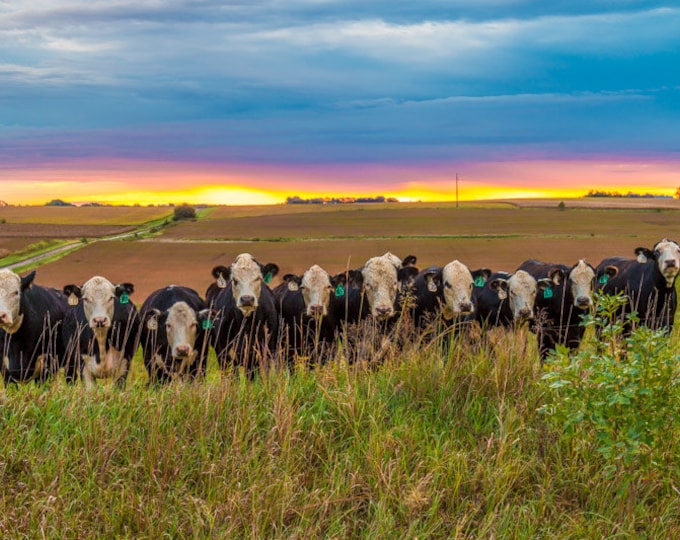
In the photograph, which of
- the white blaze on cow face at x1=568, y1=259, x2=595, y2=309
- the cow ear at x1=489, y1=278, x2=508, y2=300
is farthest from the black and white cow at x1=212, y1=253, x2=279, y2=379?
the white blaze on cow face at x1=568, y1=259, x2=595, y2=309

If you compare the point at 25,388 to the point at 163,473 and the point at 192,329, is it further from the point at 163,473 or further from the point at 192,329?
the point at 192,329

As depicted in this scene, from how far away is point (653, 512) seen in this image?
493cm

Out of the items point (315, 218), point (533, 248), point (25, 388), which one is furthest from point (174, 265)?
point (315, 218)

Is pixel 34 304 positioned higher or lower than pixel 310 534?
higher

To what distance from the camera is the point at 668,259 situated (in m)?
13.4

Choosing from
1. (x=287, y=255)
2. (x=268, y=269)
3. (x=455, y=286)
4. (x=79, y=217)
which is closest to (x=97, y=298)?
(x=268, y=269)

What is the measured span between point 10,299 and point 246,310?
3.33 m

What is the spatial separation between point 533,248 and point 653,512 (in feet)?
145

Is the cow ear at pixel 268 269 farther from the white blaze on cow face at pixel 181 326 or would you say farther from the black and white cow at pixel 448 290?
the black and white cow at pixel 448 290

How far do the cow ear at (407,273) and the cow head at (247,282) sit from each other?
231cm

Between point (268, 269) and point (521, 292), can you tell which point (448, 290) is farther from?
point (268, 269)

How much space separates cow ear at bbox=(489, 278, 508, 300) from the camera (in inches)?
488

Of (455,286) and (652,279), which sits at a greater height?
(455,286)

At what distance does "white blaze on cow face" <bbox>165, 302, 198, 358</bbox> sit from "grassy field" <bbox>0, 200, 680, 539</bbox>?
4.18 metres
